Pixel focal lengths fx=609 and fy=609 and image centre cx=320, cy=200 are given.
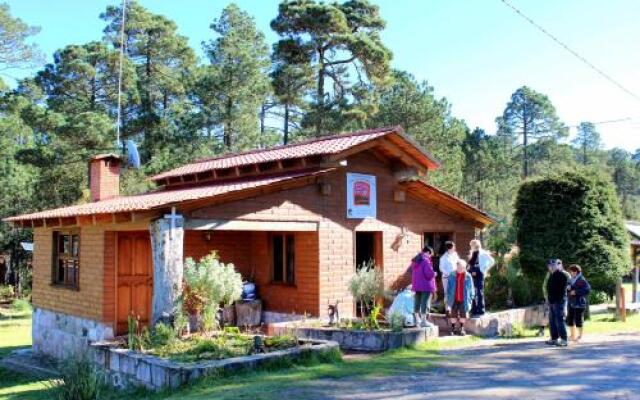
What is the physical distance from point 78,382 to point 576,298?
920cm

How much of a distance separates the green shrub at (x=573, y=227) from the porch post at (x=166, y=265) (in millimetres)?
9764

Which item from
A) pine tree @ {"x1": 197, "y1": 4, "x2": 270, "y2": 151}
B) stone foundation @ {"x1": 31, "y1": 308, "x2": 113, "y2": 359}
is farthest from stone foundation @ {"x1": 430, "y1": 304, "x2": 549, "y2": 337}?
pine tree @ {"x1": 197, "y1": 4, "x2": 270, "y2": 151}

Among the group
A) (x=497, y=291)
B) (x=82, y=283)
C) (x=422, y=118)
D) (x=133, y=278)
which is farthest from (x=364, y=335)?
(x=422, y=118)

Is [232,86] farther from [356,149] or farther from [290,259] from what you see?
[290,259]

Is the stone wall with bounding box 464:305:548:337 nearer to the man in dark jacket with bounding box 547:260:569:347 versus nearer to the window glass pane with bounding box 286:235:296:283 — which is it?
the man in dark jacket with bounding box 547:260:569:347

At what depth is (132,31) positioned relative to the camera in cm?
3566

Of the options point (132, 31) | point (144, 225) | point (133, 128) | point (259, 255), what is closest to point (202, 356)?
point (144, 225)

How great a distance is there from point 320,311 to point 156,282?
14.5ft

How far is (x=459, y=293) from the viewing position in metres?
12.9

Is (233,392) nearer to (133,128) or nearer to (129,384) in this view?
(129,384)

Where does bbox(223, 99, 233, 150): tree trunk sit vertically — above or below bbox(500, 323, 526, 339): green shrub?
above

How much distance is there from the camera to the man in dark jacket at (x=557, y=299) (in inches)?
453

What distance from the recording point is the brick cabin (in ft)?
39.4

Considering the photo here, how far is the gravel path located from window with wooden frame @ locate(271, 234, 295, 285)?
16.4 ft
